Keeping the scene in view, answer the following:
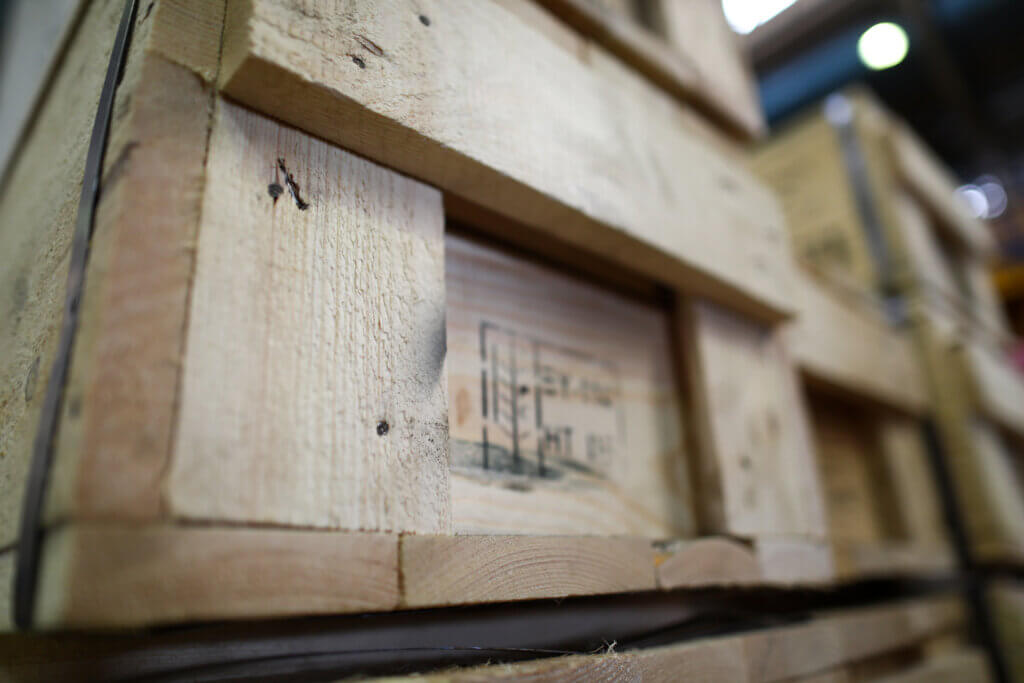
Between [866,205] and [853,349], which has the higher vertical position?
[866,205]

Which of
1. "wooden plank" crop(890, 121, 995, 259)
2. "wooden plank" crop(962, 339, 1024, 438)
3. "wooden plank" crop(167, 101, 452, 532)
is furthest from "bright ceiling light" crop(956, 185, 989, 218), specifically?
"wooden plank" crop(167, 101, 452, 532)

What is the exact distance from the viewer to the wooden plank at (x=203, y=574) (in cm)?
34

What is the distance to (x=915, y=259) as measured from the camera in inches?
69.4

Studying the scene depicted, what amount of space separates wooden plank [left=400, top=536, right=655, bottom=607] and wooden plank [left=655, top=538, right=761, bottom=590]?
4 cm

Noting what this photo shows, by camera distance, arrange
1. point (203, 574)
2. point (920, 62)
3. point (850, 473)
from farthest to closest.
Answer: point (920, 62) → point (850, 473) → point (203, 574)

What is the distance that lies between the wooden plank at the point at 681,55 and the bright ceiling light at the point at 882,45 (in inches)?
98.6

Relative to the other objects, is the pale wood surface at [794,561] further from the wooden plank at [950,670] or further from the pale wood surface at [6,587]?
the pale wood surface at [6,587]

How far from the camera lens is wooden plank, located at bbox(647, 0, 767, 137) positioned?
1.08 m

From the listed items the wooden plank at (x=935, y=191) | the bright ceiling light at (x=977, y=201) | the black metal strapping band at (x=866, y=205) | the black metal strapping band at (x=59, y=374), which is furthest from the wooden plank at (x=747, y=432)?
the bright ceiling light at (x=977, y=201)

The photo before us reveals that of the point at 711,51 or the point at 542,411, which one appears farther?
the point at 711,51

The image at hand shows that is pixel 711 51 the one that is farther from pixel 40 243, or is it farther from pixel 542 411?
pixel 40 243

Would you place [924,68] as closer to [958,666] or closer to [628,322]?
[958,666]

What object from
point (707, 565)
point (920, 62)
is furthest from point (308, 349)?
point (920, 62)

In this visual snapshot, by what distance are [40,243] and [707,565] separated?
0.72m
